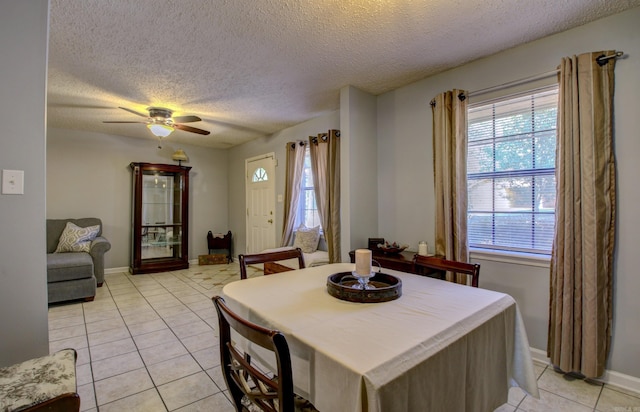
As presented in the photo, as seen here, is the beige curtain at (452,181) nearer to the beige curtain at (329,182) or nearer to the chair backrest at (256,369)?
the beige curtain at (329,182)

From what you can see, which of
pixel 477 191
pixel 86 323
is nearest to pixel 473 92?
pixel 477 191

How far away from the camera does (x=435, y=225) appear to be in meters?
2.74

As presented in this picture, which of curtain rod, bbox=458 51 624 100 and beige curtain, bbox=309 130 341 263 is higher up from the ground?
curtain rod, bbox=458 51 624 100

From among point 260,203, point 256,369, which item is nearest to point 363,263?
point 256,369

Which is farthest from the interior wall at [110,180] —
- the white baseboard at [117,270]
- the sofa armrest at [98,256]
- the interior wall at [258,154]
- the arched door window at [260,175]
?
the arched door window at [260,175]

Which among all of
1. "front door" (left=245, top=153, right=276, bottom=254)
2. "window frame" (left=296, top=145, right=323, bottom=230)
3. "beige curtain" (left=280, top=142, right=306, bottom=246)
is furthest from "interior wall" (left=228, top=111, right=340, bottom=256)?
"window frame" (left=296, top=145, right=323, bottom=230)

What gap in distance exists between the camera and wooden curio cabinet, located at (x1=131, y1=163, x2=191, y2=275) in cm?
509

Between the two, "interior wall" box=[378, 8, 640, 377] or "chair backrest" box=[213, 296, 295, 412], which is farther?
"interior wall" box=[378, 8, 640, 377]

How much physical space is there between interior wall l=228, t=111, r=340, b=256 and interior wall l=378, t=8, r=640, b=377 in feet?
3.62

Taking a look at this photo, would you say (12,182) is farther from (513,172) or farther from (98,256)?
(98,256)

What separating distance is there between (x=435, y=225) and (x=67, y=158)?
569cm

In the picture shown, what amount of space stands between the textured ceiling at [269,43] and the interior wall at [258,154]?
0.63 metres

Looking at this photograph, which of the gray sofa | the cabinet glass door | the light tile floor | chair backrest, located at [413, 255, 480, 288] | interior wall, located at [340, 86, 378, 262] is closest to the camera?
chair backrest, located at [413, 255, 480, 288]

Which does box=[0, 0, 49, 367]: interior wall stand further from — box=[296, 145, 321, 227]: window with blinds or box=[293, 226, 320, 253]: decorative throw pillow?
box=[296, 145, 321, 227]: window with blinds
